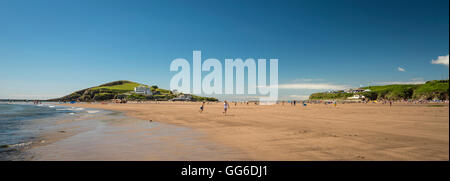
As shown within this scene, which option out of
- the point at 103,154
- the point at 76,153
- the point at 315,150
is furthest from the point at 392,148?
the point at 76,153

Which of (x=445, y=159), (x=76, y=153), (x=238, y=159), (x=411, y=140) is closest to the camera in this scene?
(x=445, y=159)

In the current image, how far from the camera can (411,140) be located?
7855 millimetres

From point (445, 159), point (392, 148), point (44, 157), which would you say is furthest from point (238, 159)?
point (44, 157)
